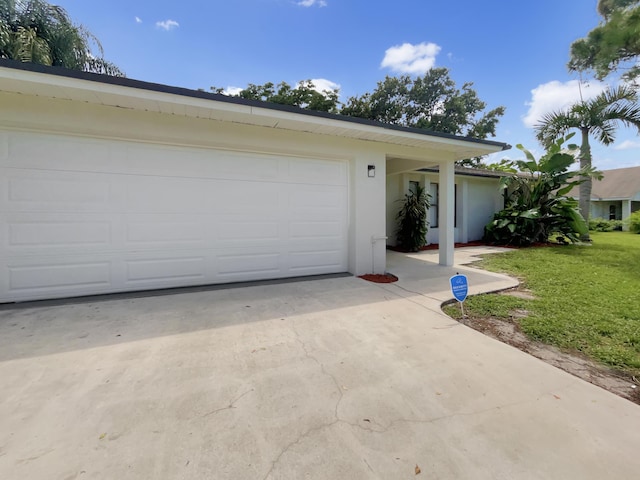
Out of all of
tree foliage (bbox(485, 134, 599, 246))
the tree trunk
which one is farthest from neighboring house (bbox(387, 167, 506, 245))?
the tree trunk

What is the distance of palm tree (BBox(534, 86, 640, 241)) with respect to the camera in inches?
432

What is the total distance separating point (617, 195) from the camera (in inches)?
866

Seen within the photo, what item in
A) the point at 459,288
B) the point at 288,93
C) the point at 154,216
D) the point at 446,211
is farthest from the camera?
the point at 288,93

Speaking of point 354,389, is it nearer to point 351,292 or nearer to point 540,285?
point 351,292

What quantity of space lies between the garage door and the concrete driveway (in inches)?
42.8

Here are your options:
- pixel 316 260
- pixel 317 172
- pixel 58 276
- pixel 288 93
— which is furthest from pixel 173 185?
pixel 288 93

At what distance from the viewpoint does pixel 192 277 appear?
5289 mm

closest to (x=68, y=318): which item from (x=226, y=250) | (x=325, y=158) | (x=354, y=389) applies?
(x=226, y=250)

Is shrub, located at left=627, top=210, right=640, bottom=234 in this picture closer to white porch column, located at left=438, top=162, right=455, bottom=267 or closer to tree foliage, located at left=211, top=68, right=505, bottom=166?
tree foliage, located at left=211, top=68, right=505, bottom=166

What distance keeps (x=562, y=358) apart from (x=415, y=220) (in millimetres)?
7125

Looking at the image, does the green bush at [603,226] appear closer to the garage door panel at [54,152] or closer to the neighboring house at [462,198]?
the neighboring house at [462,198]

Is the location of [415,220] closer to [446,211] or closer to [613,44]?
[446,211]

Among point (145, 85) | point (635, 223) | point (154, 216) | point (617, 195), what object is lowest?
point (635, 223)

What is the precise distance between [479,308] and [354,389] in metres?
2.84
